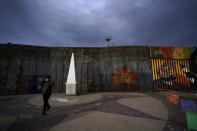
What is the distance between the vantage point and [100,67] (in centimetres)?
1200

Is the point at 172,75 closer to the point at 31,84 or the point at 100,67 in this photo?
the point at 100,67

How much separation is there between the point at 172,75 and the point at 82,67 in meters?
12.4

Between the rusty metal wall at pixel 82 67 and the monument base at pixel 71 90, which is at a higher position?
the rusty metal wall at pixel 82 67

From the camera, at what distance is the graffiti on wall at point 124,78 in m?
11.5

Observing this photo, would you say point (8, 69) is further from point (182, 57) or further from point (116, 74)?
point (182, 57)

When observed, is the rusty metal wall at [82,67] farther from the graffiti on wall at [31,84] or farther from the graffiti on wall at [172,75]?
the graffiti on wall at [172,75]

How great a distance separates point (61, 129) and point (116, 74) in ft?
32.2

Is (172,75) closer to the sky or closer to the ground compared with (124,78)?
closer to the sky

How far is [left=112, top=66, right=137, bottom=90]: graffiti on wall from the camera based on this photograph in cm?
1154

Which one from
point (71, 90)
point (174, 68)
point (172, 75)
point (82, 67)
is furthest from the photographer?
point (82, 67)

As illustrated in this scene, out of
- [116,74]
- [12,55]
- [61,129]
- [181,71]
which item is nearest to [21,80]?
[12,55]

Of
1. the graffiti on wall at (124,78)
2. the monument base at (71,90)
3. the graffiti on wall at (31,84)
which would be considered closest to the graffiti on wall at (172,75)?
the graffiti on wall at (124,78)

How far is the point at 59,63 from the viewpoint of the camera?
38.0 feet

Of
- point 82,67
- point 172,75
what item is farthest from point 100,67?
point 172,75
